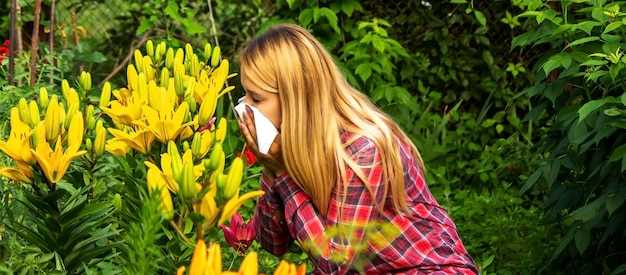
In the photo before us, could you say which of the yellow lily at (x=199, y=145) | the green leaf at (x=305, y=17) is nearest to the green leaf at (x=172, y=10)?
the green leaf at (x=305, y=17)

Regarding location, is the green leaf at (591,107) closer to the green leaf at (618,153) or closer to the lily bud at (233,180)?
the green leaf at (618,153)

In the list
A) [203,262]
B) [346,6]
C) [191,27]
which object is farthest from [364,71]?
[203,262]

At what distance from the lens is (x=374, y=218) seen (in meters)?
2.73

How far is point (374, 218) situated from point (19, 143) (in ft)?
3.41

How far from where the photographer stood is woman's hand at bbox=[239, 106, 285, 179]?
8.52 ft

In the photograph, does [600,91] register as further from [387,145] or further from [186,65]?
[186,65]

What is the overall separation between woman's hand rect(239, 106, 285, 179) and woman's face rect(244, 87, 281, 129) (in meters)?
0.05

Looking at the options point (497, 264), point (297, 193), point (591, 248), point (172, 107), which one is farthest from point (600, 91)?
point (172, 107)

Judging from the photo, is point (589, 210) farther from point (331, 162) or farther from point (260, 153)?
point (260, 153)

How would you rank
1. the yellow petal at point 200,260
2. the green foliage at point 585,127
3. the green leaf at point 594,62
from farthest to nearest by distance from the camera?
the green foliage at point 585,127 < the green leaf at point 594,62 < the yellow petal at point 200,260

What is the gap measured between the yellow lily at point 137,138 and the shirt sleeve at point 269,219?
809 millimetres

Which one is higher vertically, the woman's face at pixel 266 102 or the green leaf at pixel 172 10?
the woman's face at pixel 266 102

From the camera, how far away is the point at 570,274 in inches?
160

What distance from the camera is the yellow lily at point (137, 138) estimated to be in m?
2.12
